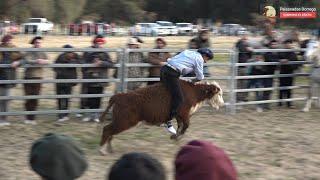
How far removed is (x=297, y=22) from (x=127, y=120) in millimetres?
25967

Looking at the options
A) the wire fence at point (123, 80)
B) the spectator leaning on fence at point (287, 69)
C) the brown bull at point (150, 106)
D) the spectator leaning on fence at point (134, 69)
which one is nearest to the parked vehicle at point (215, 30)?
the spectator leaning on fence at point (287, 69)

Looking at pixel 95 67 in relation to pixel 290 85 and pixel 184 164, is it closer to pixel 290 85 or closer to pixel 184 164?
pixel 290 85

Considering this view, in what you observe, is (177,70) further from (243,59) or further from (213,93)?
(243,59)

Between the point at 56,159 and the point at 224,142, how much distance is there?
19.1 ft

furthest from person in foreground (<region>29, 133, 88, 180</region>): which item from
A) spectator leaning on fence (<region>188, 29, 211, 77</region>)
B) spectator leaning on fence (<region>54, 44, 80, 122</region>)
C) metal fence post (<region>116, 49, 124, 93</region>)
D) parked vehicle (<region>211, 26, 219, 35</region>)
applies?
parked vehicle (<region>211, 26, 219, 35</region>)

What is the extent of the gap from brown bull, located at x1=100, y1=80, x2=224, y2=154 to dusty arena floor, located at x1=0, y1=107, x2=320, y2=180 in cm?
35

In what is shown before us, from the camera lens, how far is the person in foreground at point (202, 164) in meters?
2.69

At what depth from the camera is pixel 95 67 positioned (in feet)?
31.9

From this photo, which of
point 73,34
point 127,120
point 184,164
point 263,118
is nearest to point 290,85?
point 263,118

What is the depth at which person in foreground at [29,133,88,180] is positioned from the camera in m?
2.96

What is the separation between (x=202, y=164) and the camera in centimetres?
270

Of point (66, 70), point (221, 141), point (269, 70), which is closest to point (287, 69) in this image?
point (269, 70)

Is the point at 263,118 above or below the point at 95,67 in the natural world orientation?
below

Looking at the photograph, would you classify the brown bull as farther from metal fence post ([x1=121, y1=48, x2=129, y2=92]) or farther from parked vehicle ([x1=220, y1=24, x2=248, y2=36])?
parked vehicle ([x1=220, y1=24, x2=248, y2=36])
